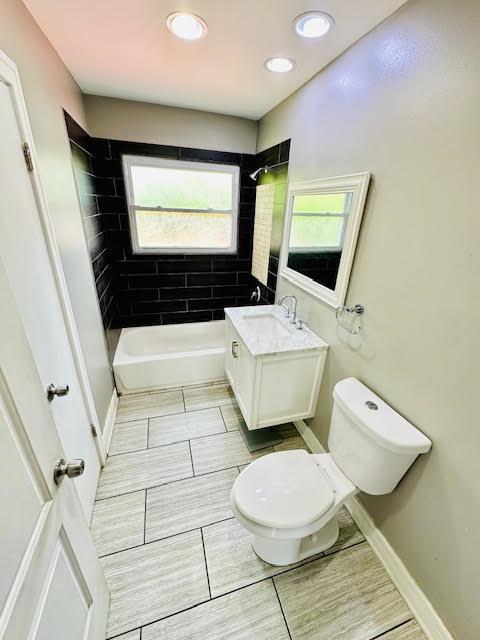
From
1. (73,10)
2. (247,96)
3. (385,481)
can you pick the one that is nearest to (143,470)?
(385,481)

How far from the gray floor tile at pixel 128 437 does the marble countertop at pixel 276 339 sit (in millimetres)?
1049

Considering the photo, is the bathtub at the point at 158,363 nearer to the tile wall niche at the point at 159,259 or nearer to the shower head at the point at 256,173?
the tile wall niche at the point at 159,259

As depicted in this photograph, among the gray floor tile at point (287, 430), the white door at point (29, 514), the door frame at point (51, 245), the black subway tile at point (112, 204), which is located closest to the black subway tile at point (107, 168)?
the black subway tile at point (112, 204)

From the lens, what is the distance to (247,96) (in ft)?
6.36

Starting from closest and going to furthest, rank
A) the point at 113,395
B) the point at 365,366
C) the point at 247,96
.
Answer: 1. the point at 365,366
2. the point at 247,96
3. the point at 113,395

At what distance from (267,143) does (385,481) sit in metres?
2.52

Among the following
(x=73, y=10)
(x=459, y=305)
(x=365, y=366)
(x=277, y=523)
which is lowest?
(x=277, y=523)

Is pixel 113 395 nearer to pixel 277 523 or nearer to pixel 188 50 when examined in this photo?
pixel 277 523

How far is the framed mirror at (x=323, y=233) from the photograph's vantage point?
4.43 feet

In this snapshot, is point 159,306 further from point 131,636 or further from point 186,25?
point 131,636

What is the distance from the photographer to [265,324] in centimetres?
205

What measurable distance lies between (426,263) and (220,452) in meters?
1.63

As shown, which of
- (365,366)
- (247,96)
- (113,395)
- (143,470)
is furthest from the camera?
(113,395)

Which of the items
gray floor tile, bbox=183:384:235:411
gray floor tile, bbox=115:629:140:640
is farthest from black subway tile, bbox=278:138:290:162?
gray floor tile, bbox=115:629:140:640
